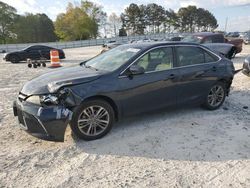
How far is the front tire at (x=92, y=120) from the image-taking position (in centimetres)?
401

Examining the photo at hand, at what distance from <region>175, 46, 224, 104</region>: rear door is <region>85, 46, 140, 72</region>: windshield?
0.99 m

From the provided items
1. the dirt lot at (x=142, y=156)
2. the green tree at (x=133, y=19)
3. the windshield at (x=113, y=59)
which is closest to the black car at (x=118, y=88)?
the windshield at (x=113, y=59)

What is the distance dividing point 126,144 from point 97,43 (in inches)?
2132

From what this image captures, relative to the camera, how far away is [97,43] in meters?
56.5

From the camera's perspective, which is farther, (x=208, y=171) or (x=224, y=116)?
(x=224, y=116)

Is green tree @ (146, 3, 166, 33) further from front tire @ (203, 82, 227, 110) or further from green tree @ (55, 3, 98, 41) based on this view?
front tire @ (203, 82, 227, 110)

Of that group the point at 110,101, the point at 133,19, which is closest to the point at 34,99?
the point at 110,101

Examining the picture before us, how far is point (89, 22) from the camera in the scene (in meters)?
70.4

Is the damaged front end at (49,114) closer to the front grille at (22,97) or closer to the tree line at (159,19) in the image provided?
the front grille at (22,97)

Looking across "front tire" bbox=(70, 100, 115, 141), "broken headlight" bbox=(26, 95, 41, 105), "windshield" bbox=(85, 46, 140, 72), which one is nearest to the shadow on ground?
"front tire" bbox=(70, 100, 115, 141)

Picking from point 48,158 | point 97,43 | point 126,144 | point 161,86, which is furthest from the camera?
point 97,43

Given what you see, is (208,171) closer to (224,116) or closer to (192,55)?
(224,116)

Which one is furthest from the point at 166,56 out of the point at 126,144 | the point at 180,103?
the point at 126,144

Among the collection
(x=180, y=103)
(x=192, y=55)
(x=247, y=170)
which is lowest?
(x=247, y=170)
